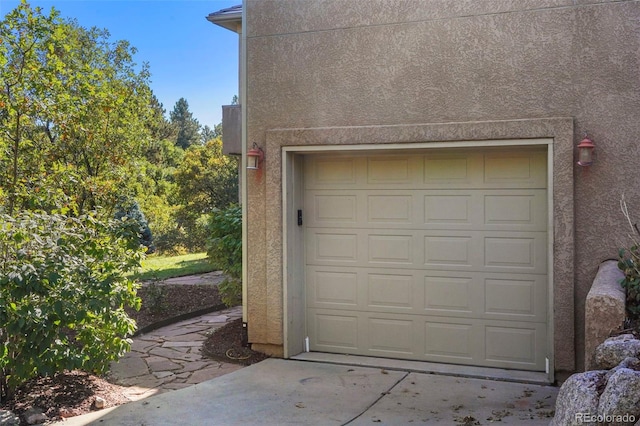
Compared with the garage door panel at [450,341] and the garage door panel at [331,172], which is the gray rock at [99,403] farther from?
the garage door panel at [450,341]

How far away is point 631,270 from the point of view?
5.21m

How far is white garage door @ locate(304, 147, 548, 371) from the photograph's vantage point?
647cm

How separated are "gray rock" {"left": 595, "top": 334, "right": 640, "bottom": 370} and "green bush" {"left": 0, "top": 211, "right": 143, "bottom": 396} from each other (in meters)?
3.82

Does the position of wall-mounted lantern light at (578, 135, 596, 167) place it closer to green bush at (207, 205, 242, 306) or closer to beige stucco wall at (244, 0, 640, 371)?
beige stucco wall at (244, 0, 640, 371)

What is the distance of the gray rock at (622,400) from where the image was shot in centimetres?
313

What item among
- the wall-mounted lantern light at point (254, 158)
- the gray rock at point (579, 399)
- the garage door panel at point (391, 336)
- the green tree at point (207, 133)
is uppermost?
the green tree at point (207, 133)

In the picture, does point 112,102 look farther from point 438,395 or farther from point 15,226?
point 438,395

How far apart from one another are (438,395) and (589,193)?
2.40 metres

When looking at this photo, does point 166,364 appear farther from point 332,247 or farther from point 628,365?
point 628,365

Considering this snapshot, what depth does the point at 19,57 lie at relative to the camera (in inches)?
247

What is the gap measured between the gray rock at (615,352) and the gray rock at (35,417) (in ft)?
13.8

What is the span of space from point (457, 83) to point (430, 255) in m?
1.88

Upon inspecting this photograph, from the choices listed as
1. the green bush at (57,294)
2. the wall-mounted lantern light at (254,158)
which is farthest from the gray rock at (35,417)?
the wall-mounted lantern light at (254,158)

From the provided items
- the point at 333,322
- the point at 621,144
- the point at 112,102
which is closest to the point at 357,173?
the point at 333,322
